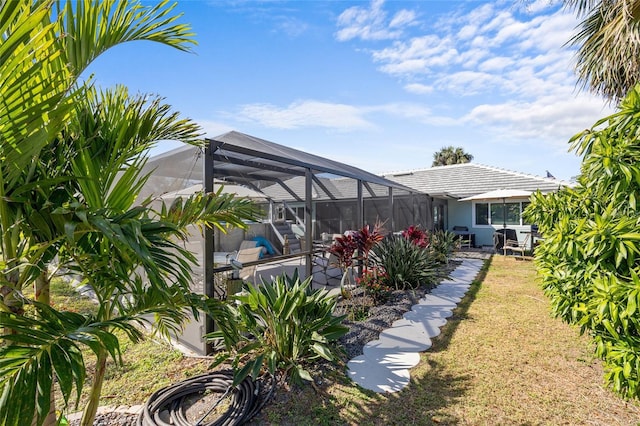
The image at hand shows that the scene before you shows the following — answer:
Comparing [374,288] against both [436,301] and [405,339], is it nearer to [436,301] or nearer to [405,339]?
[436,301]

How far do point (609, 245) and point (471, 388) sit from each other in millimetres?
1888

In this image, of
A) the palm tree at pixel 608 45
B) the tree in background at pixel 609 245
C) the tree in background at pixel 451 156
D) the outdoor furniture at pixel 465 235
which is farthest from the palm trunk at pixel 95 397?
the tree in background at pixel 451 156

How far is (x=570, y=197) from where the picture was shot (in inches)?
121

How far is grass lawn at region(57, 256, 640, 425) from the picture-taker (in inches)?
106

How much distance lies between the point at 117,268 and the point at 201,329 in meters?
2.45

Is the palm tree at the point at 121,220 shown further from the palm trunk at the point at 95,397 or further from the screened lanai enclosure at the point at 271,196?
the screened lanai enclosure at the point at 271,196

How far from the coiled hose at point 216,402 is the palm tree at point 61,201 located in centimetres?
87

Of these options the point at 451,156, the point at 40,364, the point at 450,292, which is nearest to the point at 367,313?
the point at 450,292

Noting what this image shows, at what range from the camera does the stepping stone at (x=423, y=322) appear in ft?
15.6

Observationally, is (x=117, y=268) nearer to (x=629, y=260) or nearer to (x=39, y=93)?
(x=39, y=93)

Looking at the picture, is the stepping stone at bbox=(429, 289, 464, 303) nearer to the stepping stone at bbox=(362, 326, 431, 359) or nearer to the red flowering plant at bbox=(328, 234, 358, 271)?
the stepping stone at bbox=(362, 326, 431, 359)

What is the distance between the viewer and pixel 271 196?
24.6 feet

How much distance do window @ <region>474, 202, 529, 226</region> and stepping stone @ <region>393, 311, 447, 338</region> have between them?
10583 millimetres

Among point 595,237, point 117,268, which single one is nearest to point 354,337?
point 595,237
